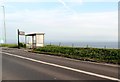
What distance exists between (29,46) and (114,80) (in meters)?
39.3

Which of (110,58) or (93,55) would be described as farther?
(93,55)

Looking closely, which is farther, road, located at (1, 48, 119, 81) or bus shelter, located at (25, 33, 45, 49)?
bus shelter, located at (25, 33, 45, 49)

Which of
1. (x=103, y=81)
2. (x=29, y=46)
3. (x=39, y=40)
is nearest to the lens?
(x=103, y=81)

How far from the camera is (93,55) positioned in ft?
82.1

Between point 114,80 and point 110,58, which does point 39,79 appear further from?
point 110,58

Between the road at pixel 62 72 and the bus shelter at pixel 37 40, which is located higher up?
the bus shelter at pixel 37 40

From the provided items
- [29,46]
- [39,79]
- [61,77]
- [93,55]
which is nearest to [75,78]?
[61,77]

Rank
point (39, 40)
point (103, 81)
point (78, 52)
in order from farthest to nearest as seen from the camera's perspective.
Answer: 1. point (39, 40)
2. point (78, 52)
3. point (103, 81)

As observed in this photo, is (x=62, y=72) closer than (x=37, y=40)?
Yes

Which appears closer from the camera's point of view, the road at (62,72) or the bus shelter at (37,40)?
the road at (62,72)

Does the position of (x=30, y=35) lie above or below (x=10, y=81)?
above

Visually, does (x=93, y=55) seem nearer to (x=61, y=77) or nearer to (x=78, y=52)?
(x=78, y=52)

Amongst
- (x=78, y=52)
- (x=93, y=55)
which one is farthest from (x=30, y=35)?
(x=93, y=55)

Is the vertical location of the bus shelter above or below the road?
above
